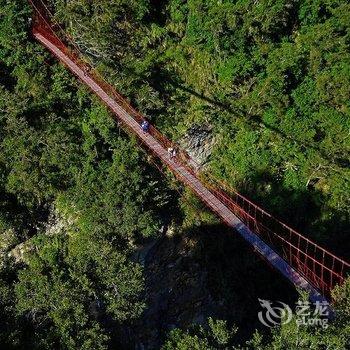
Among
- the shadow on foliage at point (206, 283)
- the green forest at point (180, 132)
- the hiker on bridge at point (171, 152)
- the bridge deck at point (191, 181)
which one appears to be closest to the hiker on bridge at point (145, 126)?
the bridge deck at point (191, 181)

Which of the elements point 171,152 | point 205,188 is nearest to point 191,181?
point 205,188

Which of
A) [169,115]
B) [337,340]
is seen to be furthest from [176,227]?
[337,340]

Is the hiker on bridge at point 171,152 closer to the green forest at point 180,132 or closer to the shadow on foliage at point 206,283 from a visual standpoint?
the green forest at point 180,132

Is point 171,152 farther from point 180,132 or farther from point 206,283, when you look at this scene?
point 206,283

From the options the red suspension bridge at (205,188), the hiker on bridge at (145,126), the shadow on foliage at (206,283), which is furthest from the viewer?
the shadow on foliage at (206,283)

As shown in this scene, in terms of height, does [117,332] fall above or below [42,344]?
above

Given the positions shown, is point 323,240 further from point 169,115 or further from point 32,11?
point 32,11

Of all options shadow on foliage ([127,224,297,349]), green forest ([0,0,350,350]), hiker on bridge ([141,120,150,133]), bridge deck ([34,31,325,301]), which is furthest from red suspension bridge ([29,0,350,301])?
shadow on foliage ([127,224,297,349])

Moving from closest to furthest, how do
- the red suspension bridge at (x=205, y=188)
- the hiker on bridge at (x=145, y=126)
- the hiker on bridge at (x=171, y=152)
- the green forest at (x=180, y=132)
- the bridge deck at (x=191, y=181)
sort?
the bridge deck at (x=191, y=181) < the red suspension bridge at (x=205, y=188) < the green forest at (x=180, y=132) < the hiker on bridge at (x=171, y=152) < the hiker on bridge at (x=145, y=126)
